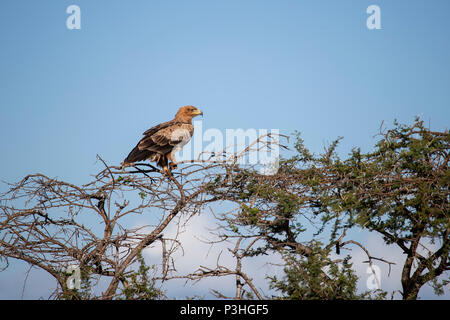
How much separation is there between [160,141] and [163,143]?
56mm

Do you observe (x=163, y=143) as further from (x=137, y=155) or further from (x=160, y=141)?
(x=137, y=155)

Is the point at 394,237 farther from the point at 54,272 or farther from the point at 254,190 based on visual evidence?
the point at 54,272

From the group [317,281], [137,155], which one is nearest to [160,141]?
[137,155]

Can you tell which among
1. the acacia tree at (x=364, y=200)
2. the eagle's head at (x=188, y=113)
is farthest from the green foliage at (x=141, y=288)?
the eagle's head at (x=188, y=113)

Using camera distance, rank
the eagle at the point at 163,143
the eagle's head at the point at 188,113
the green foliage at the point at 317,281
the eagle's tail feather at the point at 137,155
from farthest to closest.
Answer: the eagle's head at the point at 188,113, the eagle at the point at 163,143, the eagle's tail feather at the point at 137,155, the green foliage at the point at 317,281

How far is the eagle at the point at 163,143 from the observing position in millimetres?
6660

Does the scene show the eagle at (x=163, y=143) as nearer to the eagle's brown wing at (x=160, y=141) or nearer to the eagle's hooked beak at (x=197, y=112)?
the eagle's brown wing at (x=160, y=141)

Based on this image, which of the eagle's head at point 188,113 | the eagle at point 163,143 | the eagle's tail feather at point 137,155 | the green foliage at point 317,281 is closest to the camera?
the green foliage at point 317,281

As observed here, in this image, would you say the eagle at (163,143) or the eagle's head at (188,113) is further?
the eagle's head at (188,113)

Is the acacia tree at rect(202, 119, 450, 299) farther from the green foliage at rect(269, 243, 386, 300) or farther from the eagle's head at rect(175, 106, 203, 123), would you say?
the eagle's head at rect(175, 106, 203, 123)
